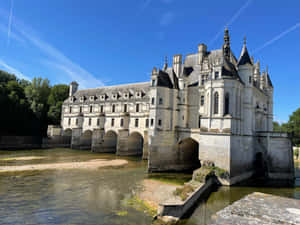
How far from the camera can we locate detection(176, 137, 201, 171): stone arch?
2355cm

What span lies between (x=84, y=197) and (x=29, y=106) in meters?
40.0

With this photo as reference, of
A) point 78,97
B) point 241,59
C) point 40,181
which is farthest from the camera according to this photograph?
point 78,97

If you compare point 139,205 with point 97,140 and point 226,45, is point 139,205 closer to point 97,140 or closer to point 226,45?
point 226,45

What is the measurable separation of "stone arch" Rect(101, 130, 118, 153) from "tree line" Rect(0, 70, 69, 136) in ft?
59.8

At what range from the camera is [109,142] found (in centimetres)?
3853

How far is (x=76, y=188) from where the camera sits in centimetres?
1543

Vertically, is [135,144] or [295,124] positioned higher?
[295,124]

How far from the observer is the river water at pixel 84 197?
10.3 meters

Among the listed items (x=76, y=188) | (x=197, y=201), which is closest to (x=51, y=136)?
(x=76, y=188)

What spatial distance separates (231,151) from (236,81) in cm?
687

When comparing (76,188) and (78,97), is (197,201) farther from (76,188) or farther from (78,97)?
(78,97)

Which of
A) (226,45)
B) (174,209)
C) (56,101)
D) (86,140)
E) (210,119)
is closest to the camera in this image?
(174,209)

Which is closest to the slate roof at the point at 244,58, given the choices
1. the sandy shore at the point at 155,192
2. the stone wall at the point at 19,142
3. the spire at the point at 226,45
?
the spire at the point at 226,45

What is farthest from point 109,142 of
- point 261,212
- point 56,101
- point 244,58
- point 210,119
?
point 261,212
